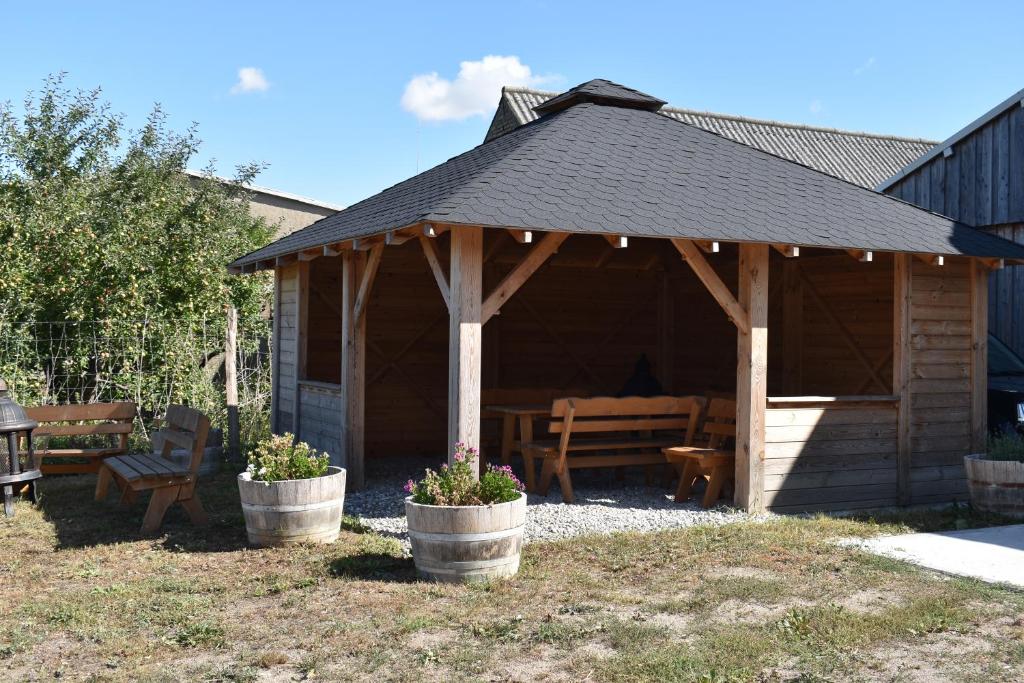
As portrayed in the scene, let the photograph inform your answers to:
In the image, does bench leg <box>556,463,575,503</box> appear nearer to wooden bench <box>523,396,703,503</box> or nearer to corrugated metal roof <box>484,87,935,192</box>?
wooden bench <box>523,396,703,503</box>

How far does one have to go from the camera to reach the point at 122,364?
1273 cm

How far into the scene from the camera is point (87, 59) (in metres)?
16.3

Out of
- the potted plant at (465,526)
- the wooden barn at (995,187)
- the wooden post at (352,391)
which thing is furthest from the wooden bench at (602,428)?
the wooden barn at (995,187)

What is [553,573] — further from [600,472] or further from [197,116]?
[197,116]

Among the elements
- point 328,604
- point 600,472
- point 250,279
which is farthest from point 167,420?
point 250,279

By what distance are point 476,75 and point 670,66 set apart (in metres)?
58.7

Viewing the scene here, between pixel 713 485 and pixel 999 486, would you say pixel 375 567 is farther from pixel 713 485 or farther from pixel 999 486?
pixel 999 486

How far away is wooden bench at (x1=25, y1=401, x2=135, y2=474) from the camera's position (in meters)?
10.2

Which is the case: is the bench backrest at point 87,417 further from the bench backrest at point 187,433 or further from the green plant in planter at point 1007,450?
the green plant in planter at point 1007,450

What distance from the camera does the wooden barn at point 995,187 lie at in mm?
12000

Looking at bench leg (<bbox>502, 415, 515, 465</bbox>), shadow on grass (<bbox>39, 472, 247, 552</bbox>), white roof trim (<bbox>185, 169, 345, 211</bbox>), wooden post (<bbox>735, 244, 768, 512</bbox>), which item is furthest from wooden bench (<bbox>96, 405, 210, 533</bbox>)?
white roof trim (<bbox>185, 169, 345, 211</bbox>)

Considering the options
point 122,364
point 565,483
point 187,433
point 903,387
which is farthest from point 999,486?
point 122,364

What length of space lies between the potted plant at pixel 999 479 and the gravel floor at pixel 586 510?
7.00 feet

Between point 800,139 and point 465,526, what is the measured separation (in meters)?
19.1
